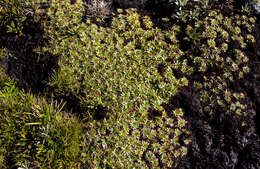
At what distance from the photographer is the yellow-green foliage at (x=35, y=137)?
156 inches

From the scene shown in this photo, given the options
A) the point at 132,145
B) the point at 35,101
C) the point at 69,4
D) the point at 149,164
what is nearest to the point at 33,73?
the point at 35,101

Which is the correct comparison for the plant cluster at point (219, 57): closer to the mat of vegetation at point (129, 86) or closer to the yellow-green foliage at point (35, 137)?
the mat of vegetation at point (129, 86)

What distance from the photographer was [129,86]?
4613 millimetres

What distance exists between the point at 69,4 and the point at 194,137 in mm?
3790

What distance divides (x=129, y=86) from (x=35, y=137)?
1.87 metres

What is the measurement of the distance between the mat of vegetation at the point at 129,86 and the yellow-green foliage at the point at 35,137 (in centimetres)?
2

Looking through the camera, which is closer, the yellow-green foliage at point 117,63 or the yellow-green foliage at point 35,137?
the yellow-green foliage at point 35,137

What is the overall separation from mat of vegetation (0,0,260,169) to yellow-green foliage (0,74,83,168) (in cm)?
2

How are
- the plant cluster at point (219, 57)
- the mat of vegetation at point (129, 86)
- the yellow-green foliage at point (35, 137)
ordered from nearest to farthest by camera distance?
the yellow-green foliage at point (35, 137)
the mat of vegetation at point (129, 86)
the plant cluster at point (219, 57)

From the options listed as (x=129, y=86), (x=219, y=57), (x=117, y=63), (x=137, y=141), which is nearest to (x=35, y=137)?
(x=137, y=141)

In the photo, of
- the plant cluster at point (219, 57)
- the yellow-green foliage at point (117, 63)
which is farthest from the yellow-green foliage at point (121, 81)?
the plant cluster at point (219, 57)

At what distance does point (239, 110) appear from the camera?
4.42 metres

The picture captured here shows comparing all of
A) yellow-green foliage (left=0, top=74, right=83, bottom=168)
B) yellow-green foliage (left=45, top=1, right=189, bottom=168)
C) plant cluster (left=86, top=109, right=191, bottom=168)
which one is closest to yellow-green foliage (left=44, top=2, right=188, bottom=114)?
yellow-green foliage (left=45, top=1, right=189, bottom=168)

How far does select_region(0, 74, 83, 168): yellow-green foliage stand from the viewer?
3.97 meters
